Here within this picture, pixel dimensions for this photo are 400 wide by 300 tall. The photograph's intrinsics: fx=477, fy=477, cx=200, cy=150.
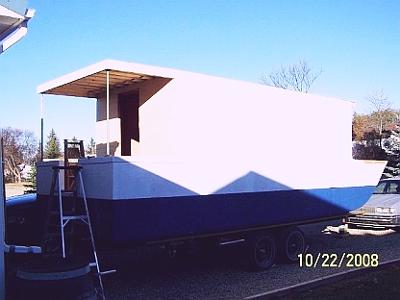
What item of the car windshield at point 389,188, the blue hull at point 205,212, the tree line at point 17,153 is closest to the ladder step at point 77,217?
the blue hull at point 205,212

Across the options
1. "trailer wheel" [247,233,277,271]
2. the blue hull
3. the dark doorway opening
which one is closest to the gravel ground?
"trailer wheel" [247,233,277,271]

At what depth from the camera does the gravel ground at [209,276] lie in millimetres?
7359

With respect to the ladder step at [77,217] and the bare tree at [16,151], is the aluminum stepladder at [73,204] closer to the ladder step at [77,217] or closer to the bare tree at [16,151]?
the ladder step at [77,217]

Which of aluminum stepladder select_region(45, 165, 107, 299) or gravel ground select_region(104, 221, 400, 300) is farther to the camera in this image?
gravel ground select_region(104, 221, 400, 300)

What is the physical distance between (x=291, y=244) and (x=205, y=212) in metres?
2.70

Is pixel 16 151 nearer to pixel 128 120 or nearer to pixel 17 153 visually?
pixel 17 153

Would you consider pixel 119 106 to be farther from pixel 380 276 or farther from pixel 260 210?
pixel 380 276

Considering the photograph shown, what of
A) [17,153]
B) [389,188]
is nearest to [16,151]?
[17,153]

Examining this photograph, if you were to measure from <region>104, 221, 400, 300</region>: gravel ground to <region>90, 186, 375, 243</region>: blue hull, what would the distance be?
2.98 feet

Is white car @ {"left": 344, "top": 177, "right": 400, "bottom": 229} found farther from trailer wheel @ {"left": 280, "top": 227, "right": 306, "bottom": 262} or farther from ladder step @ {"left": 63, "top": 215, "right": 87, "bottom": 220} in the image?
ladder step @ {"left": 63, "top": 215, "right": 87, "bottom": 220}

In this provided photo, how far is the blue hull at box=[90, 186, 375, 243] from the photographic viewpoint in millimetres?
6449

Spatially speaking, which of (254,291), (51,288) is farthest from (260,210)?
(51,288)

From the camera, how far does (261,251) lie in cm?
883
